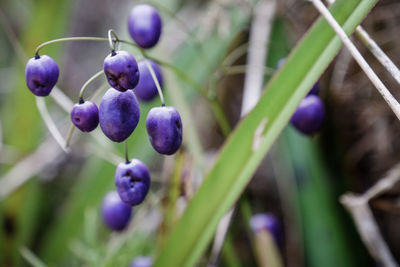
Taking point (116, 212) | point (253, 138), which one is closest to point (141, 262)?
point (116, 212)

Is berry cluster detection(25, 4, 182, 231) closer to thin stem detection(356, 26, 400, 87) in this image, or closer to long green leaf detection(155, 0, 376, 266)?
long green leaf detection(155, 0, 376, 266)

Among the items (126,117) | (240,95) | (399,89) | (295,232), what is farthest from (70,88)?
(126,117)

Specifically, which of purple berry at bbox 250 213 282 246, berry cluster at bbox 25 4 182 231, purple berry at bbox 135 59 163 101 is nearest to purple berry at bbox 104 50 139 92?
berry cluster at bbox 25 4 182 231

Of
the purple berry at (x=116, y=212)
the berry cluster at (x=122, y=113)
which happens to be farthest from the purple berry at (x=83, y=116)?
the purple berry at (x=116, y=212)

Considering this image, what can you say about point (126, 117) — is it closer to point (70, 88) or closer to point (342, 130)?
point (342, 130)

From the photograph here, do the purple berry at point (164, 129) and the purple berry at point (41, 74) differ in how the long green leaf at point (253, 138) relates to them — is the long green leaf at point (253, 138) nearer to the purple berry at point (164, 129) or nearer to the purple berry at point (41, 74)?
the purple berry at point (164, 129)

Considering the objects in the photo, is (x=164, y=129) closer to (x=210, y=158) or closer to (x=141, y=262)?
(x=141, y=262)

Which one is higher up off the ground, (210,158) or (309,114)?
(309,114)
